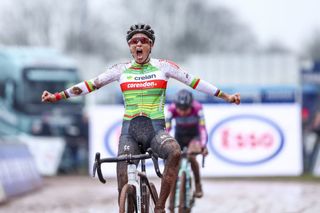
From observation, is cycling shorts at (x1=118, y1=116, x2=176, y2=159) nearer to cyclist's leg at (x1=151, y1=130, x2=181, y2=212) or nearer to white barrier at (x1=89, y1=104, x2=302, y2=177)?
cyclist's leg at (x1=151, y1=130, x2=181, y2=212)

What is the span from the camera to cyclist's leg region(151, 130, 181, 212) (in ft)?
31.7

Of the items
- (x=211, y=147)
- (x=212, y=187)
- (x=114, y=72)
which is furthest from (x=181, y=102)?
(x=211, y=147)

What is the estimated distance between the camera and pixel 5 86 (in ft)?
103

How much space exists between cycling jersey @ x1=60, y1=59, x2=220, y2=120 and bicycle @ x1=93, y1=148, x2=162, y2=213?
1.80ft

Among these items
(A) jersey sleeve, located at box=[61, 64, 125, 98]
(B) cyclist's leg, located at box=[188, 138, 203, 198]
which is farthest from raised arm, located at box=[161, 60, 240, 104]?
(B) cyclist's leg, located at box=[188, 138, 203, 198]

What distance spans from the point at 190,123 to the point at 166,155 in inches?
212

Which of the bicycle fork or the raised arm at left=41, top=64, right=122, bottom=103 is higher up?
the raised arm at left=41, top=64, right=122, bottom=103

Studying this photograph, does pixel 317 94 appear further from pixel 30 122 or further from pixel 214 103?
pixel 30 122

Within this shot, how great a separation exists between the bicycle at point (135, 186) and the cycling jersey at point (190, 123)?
497 centimetres

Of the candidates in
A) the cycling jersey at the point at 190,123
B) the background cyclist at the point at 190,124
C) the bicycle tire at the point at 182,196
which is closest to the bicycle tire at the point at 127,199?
the bicycle tire at the point at 182,196

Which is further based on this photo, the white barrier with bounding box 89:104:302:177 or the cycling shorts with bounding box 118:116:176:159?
the white barrier with bounding box 89:104:302:177

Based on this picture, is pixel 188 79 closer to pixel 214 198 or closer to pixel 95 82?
pixel 95 82

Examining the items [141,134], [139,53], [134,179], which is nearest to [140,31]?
[139,53]

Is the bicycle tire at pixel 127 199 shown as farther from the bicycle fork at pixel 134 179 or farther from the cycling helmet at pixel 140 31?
the cycling helmet at pixel 140 31
